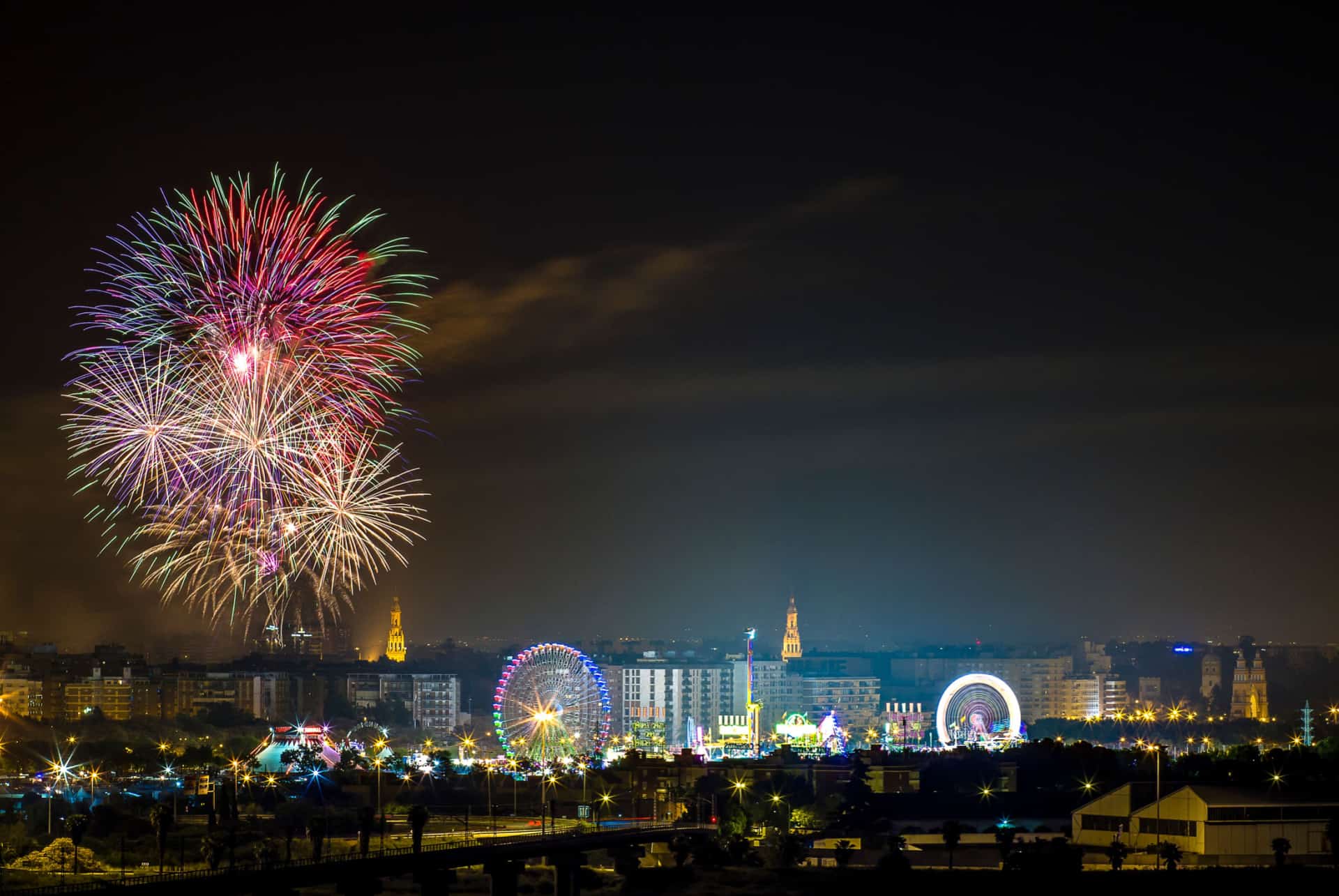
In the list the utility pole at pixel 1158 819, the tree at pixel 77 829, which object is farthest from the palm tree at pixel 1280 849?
the tree at pixel 77 829

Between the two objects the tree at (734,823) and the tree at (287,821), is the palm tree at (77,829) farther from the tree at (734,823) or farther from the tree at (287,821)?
the tree at (734,823)

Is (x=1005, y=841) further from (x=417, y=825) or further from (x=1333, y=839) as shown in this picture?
(x=417, y=825)

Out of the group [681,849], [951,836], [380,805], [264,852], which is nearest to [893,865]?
[951,836]

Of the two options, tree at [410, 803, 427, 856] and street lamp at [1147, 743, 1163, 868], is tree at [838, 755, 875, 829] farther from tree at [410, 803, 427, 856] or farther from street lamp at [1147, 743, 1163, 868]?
tree at [410, 803, 427, 856]

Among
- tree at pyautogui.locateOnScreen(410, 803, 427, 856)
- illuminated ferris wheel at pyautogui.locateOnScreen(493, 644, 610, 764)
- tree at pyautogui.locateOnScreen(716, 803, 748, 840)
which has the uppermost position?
illuminated ferris wheel at pyautogui.locateOnScreen(493, 644, 610, 764)

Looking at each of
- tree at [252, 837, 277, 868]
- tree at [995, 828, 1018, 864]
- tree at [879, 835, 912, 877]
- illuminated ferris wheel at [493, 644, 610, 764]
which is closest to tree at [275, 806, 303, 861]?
tree at [252, 837, 277, 868]

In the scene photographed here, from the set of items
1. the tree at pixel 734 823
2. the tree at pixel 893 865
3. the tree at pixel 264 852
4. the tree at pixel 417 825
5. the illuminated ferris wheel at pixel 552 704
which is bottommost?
the tree at pixel 893 865

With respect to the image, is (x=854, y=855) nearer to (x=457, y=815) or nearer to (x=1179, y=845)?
(x=1179, y=845)
